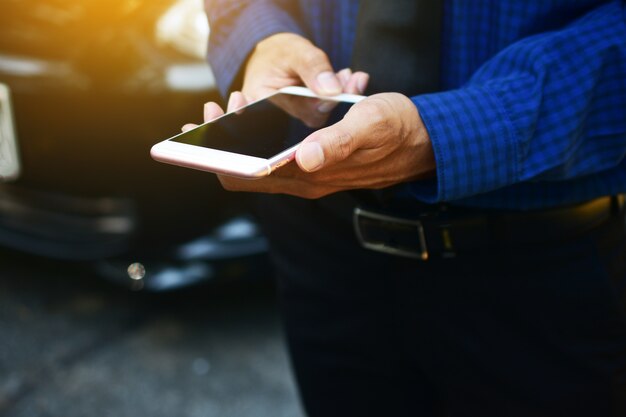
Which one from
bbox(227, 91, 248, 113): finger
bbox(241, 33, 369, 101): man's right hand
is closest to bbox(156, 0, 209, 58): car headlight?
bbox(241, 33, 369, 101): man's right hand

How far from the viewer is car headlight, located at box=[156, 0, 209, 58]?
2.29 meters

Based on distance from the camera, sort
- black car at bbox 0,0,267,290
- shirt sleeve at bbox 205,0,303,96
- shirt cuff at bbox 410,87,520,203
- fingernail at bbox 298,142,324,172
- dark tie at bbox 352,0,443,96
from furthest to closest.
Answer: black car at bbox 0,0,267,290, shirt sleeve at bbox 205,0,303,96, dark tie at bbox 352,0,443,96, shirt cuff at bbox 410,87,520,203, fingernail at bbox 298,142,324,172

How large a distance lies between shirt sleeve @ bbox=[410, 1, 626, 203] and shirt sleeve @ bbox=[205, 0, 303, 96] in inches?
14.8

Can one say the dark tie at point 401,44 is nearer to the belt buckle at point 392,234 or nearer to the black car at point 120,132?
the belt buckle at point 392,234

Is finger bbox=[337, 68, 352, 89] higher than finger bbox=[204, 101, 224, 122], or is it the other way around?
finger bbox=[337, 68, 352, 89]

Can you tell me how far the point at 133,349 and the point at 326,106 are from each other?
5.63ft

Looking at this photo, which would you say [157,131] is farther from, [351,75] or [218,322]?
[351,75]

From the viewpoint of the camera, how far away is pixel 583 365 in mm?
1100

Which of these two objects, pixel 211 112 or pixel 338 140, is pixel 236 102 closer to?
pixel 211 112

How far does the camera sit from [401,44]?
1062 millimetres

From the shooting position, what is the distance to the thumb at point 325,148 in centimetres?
81

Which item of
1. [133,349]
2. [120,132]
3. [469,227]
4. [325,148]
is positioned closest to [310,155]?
[325,148]

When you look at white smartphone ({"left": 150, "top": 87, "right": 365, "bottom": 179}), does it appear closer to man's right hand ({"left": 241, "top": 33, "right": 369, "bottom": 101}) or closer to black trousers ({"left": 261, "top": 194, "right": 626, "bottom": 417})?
man's right hand ({"left": 241, "top": 33, "right": 369, "bottom": 101})

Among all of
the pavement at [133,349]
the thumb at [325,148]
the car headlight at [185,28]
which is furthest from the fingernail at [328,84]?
the pavement at [133,349]
